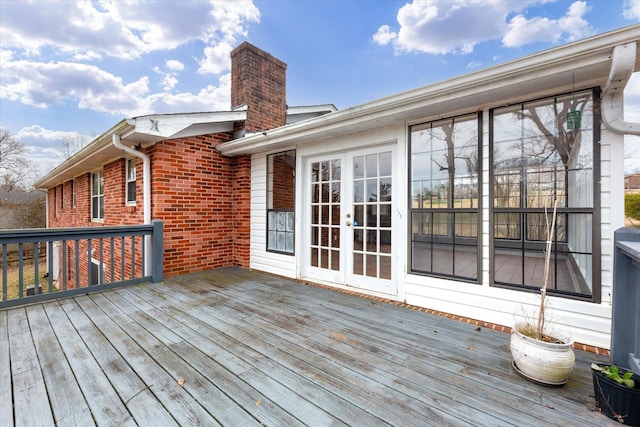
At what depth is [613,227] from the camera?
2.15m

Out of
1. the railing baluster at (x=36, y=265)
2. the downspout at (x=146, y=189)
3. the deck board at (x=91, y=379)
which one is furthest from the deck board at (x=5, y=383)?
the downspout at (x=146, y=189)

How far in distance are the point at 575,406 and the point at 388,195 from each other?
250 cm

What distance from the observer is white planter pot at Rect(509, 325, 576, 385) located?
5.50 feet

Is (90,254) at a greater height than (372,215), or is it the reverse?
(372,215)

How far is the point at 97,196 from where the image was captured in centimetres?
682

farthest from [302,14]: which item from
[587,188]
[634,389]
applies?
[634,389]

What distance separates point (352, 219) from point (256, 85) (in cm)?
385

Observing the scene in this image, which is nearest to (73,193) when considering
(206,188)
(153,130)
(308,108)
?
(206,188)

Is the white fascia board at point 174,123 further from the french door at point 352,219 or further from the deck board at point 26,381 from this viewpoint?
the deck board at point 26,381

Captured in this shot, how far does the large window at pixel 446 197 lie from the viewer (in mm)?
2850

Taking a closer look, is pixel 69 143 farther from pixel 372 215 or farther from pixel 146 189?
pixel 372 215

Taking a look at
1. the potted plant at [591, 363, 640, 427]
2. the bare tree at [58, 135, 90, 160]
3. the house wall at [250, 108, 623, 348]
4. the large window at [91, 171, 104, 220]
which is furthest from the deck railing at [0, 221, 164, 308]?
the bare tree at [58, 135, 90, 160]

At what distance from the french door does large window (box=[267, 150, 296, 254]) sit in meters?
0.34

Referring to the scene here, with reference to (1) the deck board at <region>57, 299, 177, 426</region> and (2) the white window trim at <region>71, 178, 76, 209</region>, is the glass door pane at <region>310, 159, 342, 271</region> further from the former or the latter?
(2) the white window trim at <region>71, 178, 76, 209</region>
